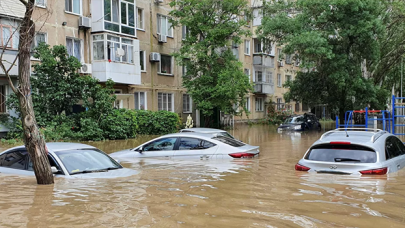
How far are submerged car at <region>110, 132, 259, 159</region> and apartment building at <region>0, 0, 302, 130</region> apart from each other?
11445 mm

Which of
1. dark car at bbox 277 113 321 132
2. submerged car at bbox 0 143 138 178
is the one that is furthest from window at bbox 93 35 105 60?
submerged car at bbox 0 143 138 178

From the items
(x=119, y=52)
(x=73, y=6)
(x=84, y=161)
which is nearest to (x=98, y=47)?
(x=119, y=52)

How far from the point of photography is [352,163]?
7.89m

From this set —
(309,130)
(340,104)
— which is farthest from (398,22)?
(309,130)

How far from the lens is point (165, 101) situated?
104 feet

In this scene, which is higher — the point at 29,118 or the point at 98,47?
the point at 98,47

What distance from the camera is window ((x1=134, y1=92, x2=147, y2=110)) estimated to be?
29234 millimetres

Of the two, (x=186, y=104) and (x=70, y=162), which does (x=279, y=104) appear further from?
(x=70, y=162)

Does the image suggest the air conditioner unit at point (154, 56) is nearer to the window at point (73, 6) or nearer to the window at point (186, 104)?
the window at point (186, 104)

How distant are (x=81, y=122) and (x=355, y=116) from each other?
19.5 m

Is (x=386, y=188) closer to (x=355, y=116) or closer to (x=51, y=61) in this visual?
(x=51, y=61)

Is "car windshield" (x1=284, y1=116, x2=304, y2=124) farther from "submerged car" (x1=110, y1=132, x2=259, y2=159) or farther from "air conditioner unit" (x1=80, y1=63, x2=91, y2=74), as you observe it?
"submerged car" (x1=110, y1=132, x2=259, y2=159)


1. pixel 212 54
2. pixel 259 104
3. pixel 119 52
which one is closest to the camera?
pixel 119 52

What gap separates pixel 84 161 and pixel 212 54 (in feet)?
69.9
